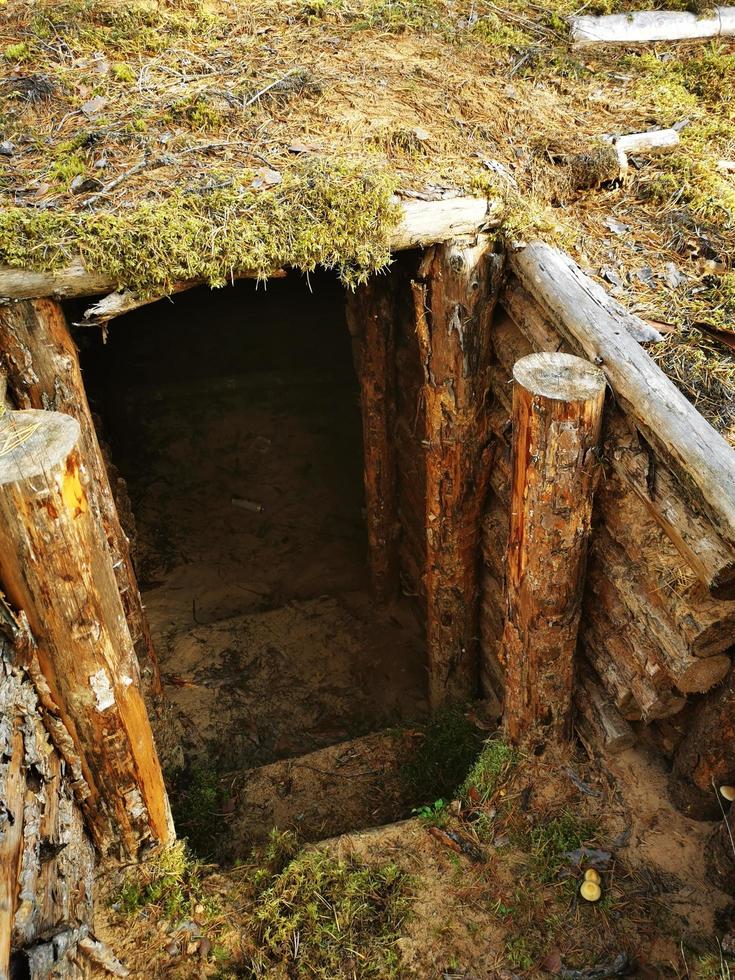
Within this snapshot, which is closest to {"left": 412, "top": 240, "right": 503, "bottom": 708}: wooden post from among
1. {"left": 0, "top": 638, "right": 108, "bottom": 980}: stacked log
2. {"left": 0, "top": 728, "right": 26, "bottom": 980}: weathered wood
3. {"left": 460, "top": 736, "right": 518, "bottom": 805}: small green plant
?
{"left": 460, "top": 736, "right": 518, "bottom": 805}: small green plant

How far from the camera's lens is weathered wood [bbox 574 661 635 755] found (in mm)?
3801

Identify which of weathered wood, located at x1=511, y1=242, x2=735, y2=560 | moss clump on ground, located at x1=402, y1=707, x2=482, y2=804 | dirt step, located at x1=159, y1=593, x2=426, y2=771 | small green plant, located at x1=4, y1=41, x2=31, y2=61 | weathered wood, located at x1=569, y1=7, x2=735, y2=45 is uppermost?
small green plant, located at x1=4, y1=41, x2=31, y2=61

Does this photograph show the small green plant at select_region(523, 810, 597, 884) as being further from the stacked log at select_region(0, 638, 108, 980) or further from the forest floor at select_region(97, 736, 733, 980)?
→ the stacked log at select_region(0, 638, 108, 980)

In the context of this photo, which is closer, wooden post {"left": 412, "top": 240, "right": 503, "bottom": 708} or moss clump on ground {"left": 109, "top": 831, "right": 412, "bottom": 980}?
moss clump on ground {"left": 109, "top": 831, "right": 412, "bottom": 980}

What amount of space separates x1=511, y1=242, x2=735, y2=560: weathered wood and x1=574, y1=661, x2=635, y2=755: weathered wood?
4.91 ft

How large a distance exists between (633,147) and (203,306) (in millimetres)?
4286

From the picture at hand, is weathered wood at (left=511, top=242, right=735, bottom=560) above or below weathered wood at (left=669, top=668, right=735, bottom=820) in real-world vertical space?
above

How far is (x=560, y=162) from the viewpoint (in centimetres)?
446

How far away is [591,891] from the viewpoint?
350 centimetres

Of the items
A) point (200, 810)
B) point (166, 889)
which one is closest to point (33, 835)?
point (166, 889)

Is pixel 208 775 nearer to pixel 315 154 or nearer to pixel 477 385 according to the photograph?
pixel 477 385

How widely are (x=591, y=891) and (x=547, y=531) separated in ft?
5.55

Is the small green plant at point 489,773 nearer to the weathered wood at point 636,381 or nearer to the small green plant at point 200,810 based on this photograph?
the small green plant at point 200,810

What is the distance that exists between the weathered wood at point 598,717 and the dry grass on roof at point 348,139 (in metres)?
1.56
